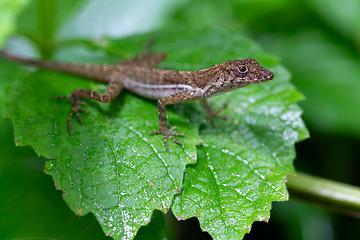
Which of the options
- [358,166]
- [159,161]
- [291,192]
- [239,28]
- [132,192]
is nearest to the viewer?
[132,192]

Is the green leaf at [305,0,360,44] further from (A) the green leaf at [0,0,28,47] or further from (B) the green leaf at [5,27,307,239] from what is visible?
(A) the green leaf at [0,0,28,47]

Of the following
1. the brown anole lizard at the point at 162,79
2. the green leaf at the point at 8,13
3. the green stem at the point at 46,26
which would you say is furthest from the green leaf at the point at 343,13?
the green leaf at the point at 8,13

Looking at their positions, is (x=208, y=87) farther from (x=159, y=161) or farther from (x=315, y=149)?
(x=315, y=149)

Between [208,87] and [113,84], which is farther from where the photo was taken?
[113,84]

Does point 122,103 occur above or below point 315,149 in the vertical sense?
above

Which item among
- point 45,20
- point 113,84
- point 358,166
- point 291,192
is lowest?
point 358,166

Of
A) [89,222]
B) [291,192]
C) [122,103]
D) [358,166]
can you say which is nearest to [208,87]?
[122,103]

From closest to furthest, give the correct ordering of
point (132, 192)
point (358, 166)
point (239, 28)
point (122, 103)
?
point (132, 192)
point (122, 103)
point (358, 166)
point (239, 28)
